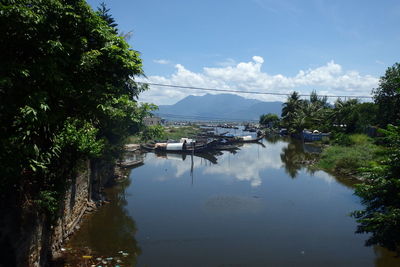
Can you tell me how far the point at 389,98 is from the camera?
32.6 metres

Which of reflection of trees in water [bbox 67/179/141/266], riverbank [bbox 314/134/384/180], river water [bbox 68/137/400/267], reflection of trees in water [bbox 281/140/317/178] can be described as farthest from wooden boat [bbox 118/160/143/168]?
riverbank [bbox 314/134/384/180]

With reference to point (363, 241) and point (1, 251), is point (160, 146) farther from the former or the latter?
point (1, 251)

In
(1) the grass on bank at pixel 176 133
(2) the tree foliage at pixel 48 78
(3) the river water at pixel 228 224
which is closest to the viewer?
(2) the tree foliage at pixel 48 78

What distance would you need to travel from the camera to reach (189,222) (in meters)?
15.1

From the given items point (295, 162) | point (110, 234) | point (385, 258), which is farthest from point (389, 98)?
point (110, 234)

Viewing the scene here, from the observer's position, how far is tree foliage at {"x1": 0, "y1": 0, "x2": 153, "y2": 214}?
589cm

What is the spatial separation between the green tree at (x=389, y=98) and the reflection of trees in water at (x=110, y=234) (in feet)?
103

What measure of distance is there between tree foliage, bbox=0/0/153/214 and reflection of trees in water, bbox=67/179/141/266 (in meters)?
3.86

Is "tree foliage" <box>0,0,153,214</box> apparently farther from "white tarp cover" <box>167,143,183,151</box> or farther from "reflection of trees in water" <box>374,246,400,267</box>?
"white tarp cover" <box>167,143,183,151</box>

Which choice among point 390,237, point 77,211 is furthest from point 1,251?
point 390,237

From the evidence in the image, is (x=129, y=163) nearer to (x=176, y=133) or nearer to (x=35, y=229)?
(x=35, y=229)

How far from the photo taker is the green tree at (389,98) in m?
31.8

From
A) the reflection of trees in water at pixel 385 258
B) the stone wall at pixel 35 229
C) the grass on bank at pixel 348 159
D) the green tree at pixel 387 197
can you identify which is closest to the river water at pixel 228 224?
the reflection of trees in water at pixel 385 258

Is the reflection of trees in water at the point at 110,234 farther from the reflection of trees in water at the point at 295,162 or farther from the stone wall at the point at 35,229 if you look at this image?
the reflection of trees in water at the point at 295,162
